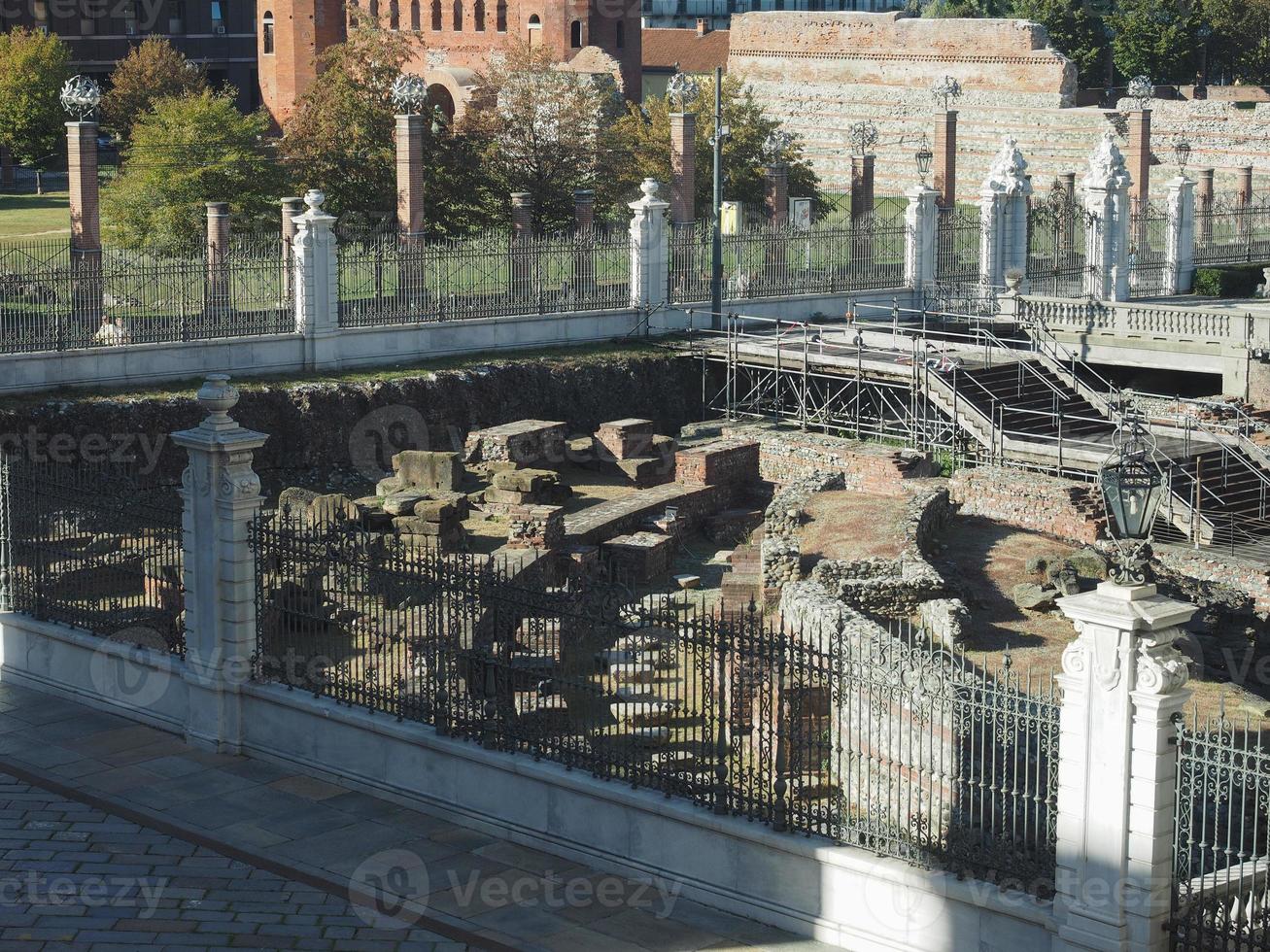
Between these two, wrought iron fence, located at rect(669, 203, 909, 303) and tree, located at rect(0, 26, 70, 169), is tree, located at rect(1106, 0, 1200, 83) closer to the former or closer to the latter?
wrought iron fence, located at rect(669, 203, 909, 303)

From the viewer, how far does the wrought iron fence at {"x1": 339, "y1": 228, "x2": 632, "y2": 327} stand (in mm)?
28672

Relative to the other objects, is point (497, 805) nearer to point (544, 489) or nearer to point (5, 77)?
point (544, 489)

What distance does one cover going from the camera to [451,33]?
62.9 m

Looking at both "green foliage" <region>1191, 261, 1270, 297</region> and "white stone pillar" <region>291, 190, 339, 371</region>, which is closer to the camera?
"white stone pillar" <region>291, 190, 339, 371</region>

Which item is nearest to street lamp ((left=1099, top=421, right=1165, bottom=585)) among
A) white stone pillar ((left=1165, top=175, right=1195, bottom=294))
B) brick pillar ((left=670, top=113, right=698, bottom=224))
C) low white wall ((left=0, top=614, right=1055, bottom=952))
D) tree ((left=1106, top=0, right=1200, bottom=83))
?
low white wall ((left=0, top=614, right=1055, bottom=952))

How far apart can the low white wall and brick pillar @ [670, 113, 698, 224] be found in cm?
2491

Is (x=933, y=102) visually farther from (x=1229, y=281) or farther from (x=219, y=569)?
(x=219, y=569)

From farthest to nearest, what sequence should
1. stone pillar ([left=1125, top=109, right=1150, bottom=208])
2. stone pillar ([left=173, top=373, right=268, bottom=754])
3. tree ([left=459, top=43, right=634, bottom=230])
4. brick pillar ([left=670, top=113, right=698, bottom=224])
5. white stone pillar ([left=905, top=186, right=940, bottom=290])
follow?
1. stone pillar ([left=1125, top=109, right=1150, bottom=208])
2. tree ([left=459, top=43, right=634, bottom=230])
3. brick pillar ([left=670, top=113, right=698, bottom=224])
4. white stone pillar ([left=905, top=186, right=940, bottom=290])
5. stone pillar ([left=173, top=373, right=268, bottom=754])

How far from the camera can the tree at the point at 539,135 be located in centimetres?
4172

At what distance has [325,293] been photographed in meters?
28.0

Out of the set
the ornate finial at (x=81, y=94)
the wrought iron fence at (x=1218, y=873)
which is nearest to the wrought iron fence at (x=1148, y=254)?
the ornate finial at (x=81, y=94)

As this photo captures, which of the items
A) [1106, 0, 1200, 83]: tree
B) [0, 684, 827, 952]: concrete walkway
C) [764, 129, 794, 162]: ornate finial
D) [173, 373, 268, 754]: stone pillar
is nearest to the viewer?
[0, 684, 827, 952]: concrete walkway

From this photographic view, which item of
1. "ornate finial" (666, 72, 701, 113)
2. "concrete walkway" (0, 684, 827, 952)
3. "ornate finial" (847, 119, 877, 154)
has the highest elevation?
"ornate finial" (666, 72, 701, 113)

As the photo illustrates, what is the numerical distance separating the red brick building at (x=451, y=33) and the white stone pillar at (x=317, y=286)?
3041 centimetres
